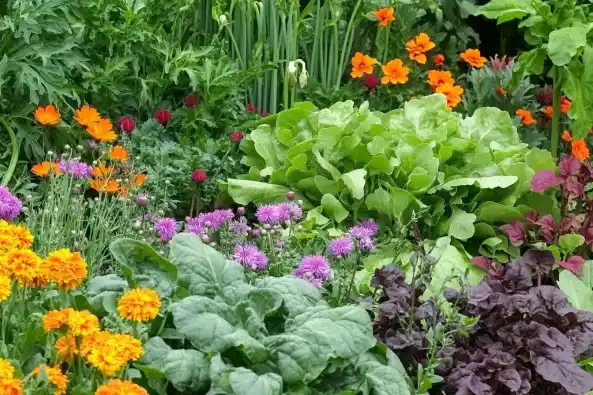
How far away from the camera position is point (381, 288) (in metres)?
2.86

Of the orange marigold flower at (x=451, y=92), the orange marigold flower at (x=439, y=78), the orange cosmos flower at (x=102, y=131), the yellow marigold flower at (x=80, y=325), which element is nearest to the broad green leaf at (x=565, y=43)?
the orange marigold flower at (x=451, y=92)

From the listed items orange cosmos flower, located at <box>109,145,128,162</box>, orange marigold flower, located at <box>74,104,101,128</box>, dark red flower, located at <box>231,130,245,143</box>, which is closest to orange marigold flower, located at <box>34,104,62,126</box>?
orange marigold flower, located at <box>74,104,101,128</box>

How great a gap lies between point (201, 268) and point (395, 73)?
2.61 meters

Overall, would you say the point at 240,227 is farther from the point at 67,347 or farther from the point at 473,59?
the point at 473,59

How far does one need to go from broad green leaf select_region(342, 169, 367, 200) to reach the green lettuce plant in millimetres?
1139

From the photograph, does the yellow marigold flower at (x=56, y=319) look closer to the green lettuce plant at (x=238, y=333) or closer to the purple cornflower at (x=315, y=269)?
the green lettuce plant at (x=238, y=333)

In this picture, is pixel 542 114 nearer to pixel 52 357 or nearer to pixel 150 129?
pixel 150 129

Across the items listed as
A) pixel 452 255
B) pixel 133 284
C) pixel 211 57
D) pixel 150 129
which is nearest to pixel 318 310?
pixel 133 284

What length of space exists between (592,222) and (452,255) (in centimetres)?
56

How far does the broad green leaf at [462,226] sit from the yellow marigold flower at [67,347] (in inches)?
76.8

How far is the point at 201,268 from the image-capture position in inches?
98.4

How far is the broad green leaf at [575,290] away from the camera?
313cm

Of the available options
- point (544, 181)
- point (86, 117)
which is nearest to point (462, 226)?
point (544, 181)

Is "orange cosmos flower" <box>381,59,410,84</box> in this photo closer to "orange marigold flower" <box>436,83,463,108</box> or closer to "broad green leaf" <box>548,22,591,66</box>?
"orange marigold flower" <box>436,83,463,108</box>
